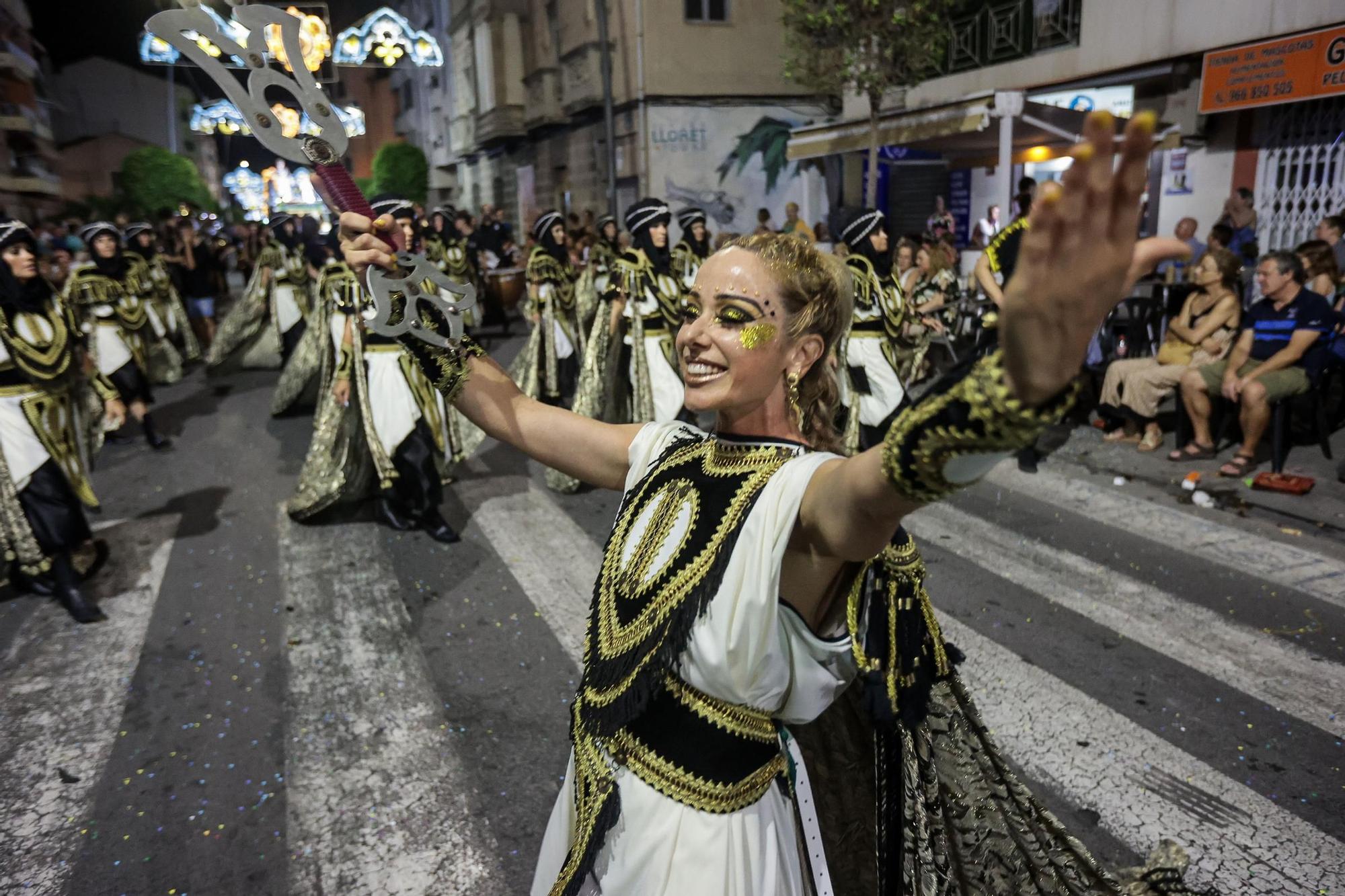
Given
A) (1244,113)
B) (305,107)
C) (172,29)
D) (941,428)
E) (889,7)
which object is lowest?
(941,428)

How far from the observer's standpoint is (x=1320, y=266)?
7.69 meters

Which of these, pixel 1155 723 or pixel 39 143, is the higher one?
pixel 39 143

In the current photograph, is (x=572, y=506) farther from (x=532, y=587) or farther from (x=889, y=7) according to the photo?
(x=889, y=7)

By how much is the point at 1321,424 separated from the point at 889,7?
8.49 metres

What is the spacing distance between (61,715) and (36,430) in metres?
1.85

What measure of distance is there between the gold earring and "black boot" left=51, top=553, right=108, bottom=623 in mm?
5092

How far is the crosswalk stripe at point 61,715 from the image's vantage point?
132 inches

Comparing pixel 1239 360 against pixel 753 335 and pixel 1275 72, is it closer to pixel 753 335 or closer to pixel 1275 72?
pixel 1275 72

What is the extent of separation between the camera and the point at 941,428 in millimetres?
1166

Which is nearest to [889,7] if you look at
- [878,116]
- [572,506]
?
[878,116]

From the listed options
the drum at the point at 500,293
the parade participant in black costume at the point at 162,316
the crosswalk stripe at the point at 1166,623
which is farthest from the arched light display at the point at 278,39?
the drum at the point at 500,293

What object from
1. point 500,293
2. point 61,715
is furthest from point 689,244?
point 500,293

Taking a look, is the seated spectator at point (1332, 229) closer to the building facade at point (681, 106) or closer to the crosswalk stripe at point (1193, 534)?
the crosswalk stripe at point (1193, 534)

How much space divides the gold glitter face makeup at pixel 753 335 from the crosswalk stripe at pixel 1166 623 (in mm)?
3468
